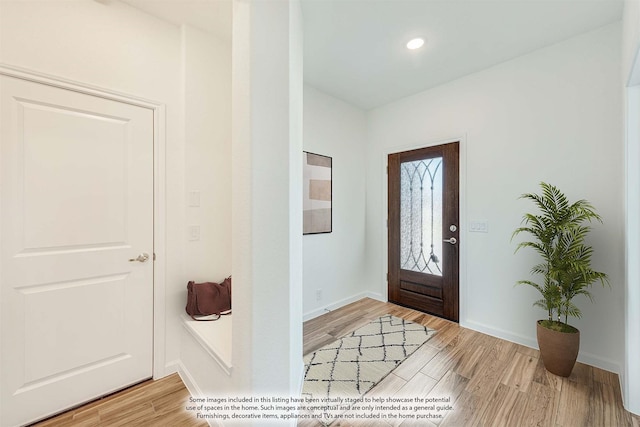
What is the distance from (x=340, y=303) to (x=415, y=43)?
291 centimetres

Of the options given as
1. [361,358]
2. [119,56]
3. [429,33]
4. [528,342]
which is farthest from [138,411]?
[429,33]

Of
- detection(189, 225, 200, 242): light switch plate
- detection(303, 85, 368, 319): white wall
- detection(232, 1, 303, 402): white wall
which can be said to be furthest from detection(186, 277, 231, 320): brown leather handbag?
detection(303, 85, 368, 319): white wall

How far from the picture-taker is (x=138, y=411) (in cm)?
162

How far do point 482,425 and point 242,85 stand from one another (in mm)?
2345

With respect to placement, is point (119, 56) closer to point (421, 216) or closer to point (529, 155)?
point (421, 216)

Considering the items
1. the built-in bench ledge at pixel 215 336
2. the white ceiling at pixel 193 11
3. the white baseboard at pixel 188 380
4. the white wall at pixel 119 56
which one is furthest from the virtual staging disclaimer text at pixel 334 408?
the white ceiling at pixel 193 11

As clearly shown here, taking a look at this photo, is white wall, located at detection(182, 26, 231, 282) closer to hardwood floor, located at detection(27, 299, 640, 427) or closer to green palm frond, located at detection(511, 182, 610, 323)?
hardwood floor, located at detection(27, 299, 640, 427)

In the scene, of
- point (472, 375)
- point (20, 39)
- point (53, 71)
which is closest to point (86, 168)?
point (53, 71)

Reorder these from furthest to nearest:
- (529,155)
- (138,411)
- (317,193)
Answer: (317,193)
(529,155)
(138,411)

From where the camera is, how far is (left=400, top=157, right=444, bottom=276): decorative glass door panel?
3.03 m

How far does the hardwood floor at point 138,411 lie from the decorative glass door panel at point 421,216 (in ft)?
8.63

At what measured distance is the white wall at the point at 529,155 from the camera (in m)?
2.00

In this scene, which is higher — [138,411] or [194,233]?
[194,233]

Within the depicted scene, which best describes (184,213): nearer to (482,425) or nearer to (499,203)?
(482,425)
